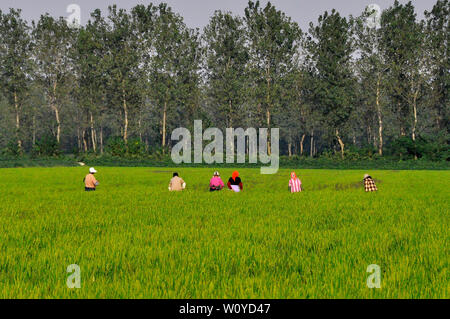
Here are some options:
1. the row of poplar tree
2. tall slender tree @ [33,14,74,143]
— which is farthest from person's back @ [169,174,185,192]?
tall slender tree @ [33,14,74,143]

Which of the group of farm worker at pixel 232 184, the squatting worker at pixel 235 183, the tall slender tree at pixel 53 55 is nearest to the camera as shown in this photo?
the group of farm worker at pixel 232 184

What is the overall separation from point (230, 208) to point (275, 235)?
4.88 meters

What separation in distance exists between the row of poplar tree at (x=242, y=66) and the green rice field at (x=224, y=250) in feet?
152

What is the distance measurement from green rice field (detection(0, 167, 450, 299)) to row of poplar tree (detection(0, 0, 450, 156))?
1827 inches

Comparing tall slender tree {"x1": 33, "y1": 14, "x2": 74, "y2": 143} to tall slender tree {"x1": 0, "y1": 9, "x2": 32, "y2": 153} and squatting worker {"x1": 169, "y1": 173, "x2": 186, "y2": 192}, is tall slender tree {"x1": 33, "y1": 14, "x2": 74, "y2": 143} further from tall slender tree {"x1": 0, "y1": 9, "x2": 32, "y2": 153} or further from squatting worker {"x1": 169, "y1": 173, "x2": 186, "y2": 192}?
squatting worker {"x1": 169, "y1": 173, "x2": 186, "y2": 192}

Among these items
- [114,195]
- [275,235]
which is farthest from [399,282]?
[114,195]

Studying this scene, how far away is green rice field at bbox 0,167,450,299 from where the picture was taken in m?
5.18

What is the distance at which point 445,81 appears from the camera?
55.3m

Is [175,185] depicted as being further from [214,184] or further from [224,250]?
[224,250]

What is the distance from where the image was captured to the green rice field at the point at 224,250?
518 centimetres

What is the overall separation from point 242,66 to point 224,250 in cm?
6262

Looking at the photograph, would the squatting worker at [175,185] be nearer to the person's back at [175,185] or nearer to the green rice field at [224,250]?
the person's back at [175,185]

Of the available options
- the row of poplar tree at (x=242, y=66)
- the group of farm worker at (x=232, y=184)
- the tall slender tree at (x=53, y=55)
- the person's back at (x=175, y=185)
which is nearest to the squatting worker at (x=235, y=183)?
the group of farm worker at (x=232, y=184)

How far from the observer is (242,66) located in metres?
67.1
